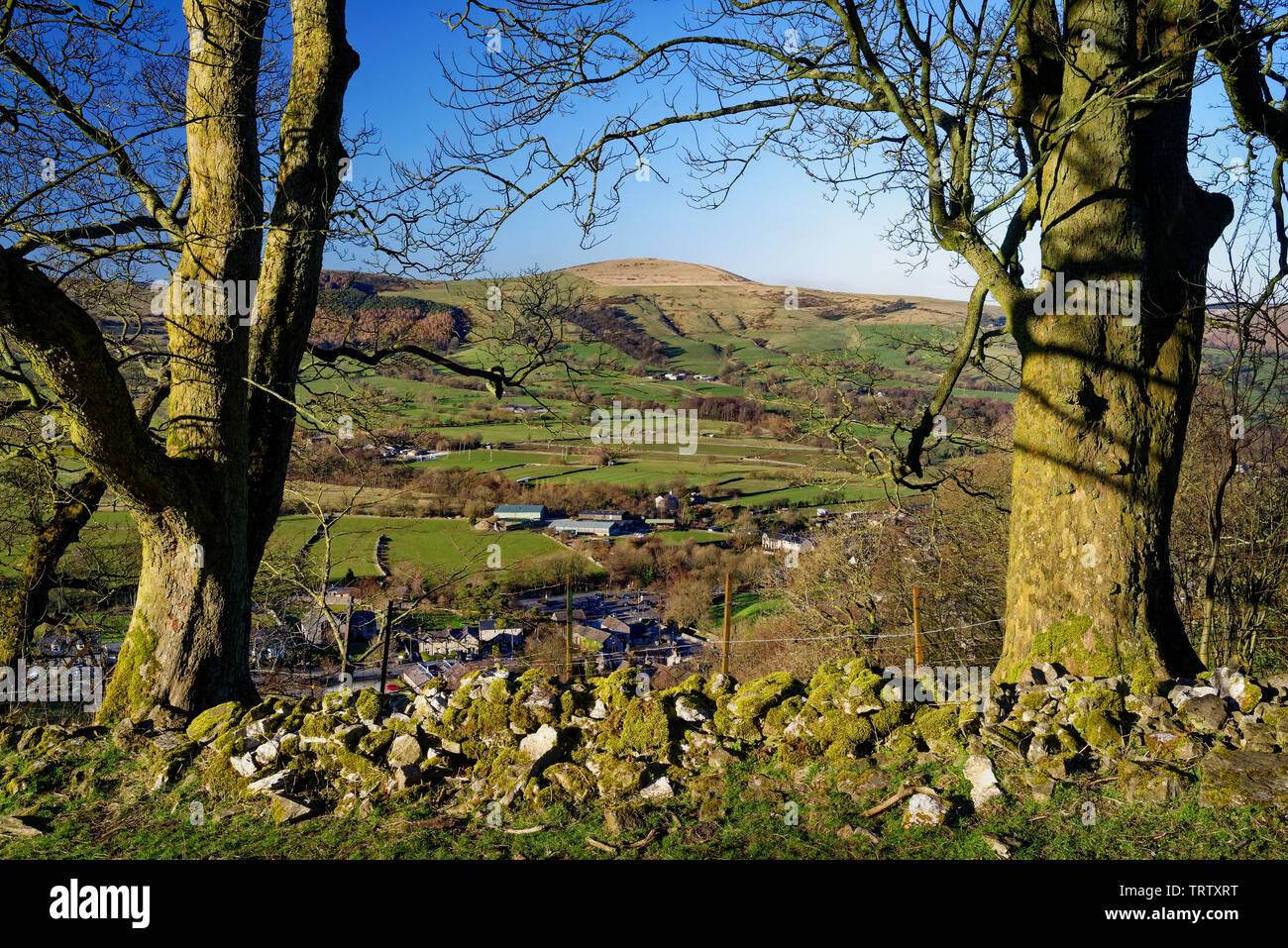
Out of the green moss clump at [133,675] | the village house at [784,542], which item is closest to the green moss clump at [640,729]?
→ the green moss clump at [133,675]

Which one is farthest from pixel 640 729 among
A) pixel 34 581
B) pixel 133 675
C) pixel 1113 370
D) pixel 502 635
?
pixel 502 635

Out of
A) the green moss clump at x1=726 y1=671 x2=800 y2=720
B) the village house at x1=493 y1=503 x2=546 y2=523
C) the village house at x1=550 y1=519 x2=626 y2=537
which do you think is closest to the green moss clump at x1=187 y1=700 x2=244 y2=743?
the green moss clump at x1=726 y1=671 x2=800 y2=720

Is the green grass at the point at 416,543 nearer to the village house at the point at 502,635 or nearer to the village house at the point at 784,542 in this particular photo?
the village house at the point at 502,635

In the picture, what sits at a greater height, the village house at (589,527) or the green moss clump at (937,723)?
the green moss clump at (937,723)

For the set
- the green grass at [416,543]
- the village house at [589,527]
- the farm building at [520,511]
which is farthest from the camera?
the farm building at [520,511]

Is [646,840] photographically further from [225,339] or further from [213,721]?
[225,339]

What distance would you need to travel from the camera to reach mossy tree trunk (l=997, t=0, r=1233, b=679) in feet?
16.9

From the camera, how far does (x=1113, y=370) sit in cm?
534

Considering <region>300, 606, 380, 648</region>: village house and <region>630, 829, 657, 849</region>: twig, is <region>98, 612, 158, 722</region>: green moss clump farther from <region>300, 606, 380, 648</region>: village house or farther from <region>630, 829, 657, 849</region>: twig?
<region>300, 606, 380, 648</region>: village house

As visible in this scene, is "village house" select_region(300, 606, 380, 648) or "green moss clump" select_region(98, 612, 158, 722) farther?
"village house" select_region(300, 606, 380, 648)

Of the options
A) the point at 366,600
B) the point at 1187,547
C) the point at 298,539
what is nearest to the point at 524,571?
the point at 298,539

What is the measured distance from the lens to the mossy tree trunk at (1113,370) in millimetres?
5137
